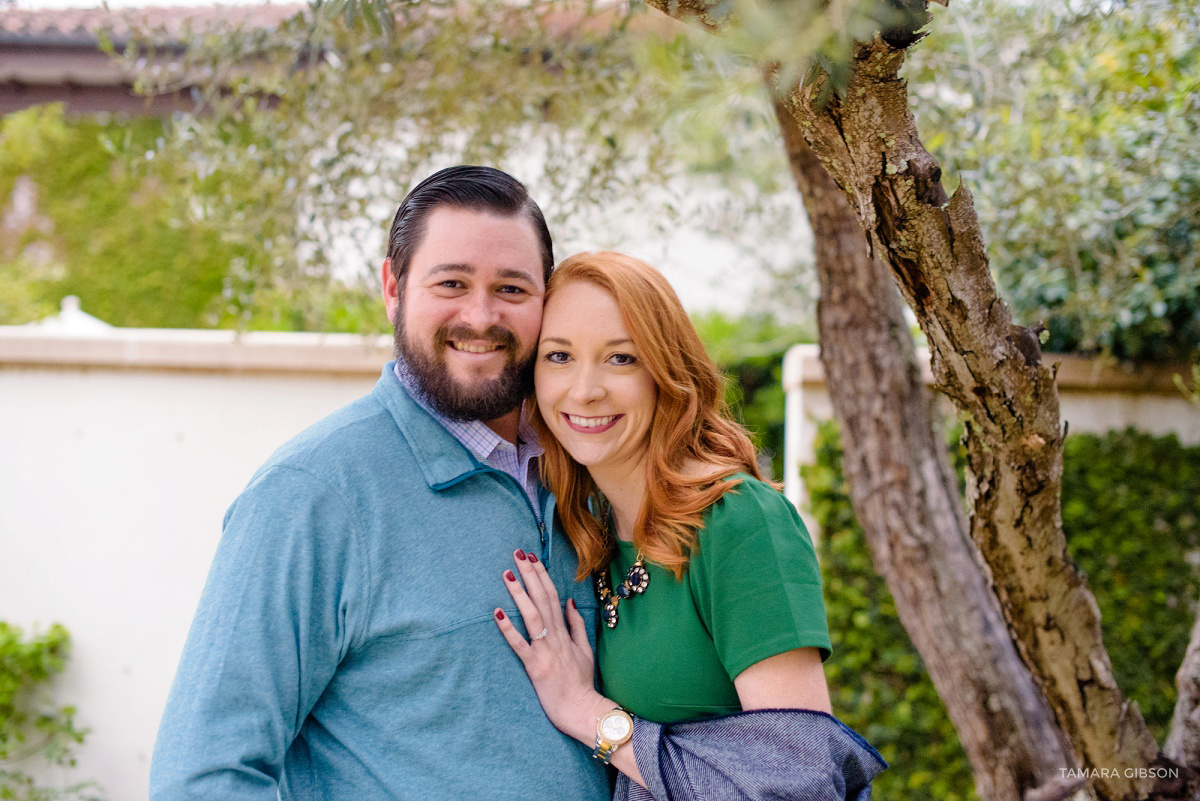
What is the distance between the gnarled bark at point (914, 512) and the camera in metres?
3.02

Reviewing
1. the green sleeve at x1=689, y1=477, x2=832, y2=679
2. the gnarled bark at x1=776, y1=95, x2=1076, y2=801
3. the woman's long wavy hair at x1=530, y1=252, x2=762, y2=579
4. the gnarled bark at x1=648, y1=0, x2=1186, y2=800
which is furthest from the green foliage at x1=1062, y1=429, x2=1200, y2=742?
the green sleeve at x1=689, y1=477, x2=832, y2=679

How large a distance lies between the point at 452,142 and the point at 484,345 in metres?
2.30

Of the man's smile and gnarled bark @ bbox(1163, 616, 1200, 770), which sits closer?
the man's smile

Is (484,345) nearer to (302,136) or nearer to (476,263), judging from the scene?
(476,263)

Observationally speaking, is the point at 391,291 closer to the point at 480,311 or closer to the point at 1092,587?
the point at 480,311

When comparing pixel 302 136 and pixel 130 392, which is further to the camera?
pixel 130 392

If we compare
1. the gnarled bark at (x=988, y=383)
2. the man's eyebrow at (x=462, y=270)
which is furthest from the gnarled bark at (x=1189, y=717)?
the man's eyebrow at (x=462, y=270)

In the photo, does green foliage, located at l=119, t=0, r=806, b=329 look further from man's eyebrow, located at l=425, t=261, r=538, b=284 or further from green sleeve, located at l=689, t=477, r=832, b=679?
green sleeve, located at l=689, t=477, r=832, b=679

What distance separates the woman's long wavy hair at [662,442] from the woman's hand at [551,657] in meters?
0.17

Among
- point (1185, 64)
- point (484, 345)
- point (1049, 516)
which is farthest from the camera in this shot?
point (1185, 64)

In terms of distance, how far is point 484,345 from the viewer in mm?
2012

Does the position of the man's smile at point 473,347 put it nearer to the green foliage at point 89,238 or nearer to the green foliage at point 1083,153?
the green foliage at point 1083,153

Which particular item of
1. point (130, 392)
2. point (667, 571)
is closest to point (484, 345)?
point (667, 571)

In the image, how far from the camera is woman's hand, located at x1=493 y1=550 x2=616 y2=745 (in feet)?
5.90
